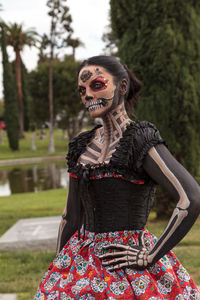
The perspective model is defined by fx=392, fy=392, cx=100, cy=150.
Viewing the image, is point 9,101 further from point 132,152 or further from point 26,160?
point 132,152

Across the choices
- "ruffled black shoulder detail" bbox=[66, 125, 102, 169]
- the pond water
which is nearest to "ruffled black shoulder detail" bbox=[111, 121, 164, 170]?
"ruffled black shoulder detail" bbox=[66, 125, 102, 169]

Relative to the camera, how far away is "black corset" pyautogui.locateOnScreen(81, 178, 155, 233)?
6.63 ft

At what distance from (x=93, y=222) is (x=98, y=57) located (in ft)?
2.95

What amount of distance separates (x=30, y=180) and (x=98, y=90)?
1680 centimetres

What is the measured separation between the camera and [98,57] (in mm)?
2141

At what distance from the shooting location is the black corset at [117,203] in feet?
6.63

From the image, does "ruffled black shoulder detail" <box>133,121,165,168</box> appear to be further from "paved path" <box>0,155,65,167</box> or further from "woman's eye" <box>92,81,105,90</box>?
"paved path" <box>0,155,65,167</box>

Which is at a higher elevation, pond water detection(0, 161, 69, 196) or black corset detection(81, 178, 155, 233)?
black corset detection(81, 178, 155, 233)

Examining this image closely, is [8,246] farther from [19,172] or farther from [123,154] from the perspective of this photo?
[19,172]

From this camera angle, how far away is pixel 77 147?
2.30 meters

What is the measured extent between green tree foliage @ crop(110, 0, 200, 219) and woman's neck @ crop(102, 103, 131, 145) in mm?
5418

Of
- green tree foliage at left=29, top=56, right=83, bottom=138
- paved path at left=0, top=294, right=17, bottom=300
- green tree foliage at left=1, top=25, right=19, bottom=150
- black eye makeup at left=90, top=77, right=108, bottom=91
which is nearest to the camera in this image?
black eye makeup at left=90, top=77, right=108, bottom=91

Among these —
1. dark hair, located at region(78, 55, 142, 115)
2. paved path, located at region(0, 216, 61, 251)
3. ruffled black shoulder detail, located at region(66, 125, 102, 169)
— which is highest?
dark hair, located at region(78, 55, 142, 115)

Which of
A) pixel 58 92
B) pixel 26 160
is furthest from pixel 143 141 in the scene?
pixel 58 92
